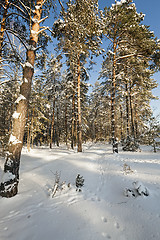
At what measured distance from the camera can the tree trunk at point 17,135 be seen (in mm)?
3086

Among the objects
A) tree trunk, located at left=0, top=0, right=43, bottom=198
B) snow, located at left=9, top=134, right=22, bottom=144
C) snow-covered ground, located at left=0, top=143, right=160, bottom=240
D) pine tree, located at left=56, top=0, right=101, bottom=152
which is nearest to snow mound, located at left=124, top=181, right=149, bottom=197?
snow-covered ground, located at left=0, top=143, right=160, bottom=240

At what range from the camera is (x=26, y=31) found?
623 centimetres

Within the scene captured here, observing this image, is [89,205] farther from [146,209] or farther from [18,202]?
[18,202]

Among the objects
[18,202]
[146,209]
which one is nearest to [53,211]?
[18,202]

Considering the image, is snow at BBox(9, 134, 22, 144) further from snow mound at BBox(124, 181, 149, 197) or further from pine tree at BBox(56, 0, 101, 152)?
pine tree at BBox(56, 0, 101, 152)

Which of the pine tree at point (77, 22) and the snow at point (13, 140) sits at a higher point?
the pine tree at point (77, 22)

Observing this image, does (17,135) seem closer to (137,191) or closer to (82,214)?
(82,214)

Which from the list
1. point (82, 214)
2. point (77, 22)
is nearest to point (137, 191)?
point (82, 214)

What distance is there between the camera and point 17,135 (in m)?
3.37

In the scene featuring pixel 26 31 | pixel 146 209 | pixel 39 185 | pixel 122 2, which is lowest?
pixel 39 185

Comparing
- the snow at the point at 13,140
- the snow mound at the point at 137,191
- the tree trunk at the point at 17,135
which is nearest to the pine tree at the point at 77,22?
the tree trunk at the point at 17,135

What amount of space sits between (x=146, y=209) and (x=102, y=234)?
1.15m

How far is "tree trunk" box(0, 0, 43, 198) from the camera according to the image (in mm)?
3086

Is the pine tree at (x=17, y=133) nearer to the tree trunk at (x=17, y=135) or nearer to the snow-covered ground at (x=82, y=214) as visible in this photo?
the tree trunk at (x=17, y=135)
